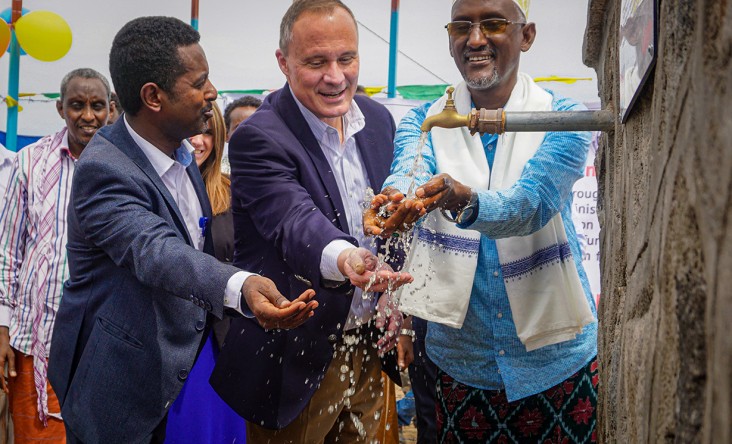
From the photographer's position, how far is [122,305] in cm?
284

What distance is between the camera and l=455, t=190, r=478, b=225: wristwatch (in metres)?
2.59

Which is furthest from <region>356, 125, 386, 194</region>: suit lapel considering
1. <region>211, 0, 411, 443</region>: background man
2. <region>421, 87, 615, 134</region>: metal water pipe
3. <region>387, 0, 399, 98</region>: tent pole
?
<region>387, 0, 399, 98</region>: tent pole

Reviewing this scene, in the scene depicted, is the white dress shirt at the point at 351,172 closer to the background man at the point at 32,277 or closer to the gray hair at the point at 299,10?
the gray hair at the point at 299,10

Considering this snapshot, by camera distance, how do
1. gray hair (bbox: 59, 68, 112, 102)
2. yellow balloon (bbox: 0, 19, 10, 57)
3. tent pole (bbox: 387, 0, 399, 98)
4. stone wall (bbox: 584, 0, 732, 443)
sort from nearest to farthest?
stone wall (bbox: 584, 0, 732, 443), gray hair (bbox: 59, 68, 112, 102), yellow balloon (bbox: 0, 19, 10, 57), tent pole (bbox: 387, 0, 399, 98)

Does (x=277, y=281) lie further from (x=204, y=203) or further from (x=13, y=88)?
(x=13, y=88)

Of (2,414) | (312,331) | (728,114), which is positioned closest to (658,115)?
(728,114)

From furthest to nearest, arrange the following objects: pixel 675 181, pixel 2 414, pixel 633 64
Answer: pixel 2 414, pixel 633 64, pixel 675 181

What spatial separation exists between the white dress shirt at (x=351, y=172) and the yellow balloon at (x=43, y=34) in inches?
216

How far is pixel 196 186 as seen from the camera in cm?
332

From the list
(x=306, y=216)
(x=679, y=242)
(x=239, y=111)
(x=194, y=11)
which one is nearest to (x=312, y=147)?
(x=306, y=216)

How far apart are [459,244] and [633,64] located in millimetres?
1315

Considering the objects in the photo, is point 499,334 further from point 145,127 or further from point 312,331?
point 145,127

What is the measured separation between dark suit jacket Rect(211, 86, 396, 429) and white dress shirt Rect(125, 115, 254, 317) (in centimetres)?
25

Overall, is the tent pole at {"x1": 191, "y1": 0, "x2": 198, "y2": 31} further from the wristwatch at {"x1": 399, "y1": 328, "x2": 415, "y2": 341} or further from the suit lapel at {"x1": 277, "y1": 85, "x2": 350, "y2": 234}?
the wristwatch at {"x1": 399, "y1": 328, "x2": 415, "y2": 341}
